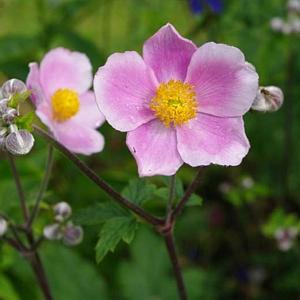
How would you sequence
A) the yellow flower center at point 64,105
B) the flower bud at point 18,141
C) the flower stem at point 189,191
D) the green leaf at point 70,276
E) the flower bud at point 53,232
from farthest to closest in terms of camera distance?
the green leaf at point 70,276 < the yellow flower center at point 64,105 < the flower bud at point 53,232 < the flower stem at point 189,191 < the flower bud at point 18,141

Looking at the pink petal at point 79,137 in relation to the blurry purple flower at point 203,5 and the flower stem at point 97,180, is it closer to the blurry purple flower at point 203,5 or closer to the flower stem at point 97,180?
the flower stem at point 97,180

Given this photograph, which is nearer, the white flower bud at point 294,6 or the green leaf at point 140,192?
the green leaf at point 140,192

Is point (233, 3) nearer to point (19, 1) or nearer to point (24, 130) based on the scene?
point (19, 1)

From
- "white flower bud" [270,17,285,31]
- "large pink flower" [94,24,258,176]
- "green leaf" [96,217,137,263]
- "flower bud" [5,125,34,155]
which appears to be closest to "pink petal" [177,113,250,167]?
"large pink flower" [94,24,258,176]

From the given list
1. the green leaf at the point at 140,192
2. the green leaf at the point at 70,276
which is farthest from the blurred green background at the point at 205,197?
the green leaf at the point at 140,192

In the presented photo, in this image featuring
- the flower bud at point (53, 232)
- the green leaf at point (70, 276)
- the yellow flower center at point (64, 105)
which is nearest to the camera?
the flower bud at point (53, 232)

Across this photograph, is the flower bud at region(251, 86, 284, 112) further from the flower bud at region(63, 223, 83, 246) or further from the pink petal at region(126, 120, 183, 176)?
the flower bud at region(63, 223, 83, 246)

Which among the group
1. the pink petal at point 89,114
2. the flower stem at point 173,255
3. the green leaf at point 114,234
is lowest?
the flower stem at point 173,255

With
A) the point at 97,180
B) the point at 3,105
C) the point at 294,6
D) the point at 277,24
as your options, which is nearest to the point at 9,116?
the point at 3,105
